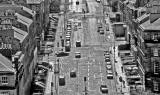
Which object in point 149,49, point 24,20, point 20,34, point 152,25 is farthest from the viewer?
point 24,20

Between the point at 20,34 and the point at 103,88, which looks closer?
the point at 103,88

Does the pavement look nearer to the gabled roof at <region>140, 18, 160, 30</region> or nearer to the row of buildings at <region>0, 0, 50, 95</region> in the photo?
the row of buildings at <region>0, 0, 50, 95</region>

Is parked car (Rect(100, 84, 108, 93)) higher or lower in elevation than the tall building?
lower

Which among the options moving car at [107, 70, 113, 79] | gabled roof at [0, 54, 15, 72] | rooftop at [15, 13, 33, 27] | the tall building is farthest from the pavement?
gabled roof at [0, 54, 15, 72]

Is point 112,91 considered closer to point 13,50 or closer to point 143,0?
point 13,50

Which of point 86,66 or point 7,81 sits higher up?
point 7,81

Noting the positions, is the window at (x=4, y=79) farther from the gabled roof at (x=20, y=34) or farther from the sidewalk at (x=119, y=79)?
the sidewalk at (x=119, y=79)

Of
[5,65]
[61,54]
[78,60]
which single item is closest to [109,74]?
[78,60]

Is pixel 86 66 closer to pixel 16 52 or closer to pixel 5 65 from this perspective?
pixel 16 52
